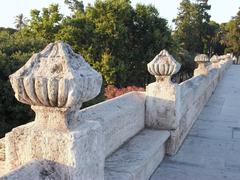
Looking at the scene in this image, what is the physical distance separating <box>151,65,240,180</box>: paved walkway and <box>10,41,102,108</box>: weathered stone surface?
9.11 feet

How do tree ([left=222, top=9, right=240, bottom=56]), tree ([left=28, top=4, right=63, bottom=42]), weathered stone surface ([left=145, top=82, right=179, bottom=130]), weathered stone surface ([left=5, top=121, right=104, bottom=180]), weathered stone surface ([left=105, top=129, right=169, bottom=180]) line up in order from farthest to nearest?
tree ([left=222, top=9, right=240, bottom=56])
tree ([left=28, top=4, right=63, bottom=42])
weathered stone surface ([left=145, top=82, right=179, bottom=130])
weathered stone surface ([left=105, top=129, right=169, bottom=180])
weathered stone surface ([left=5, top=121, right=104, bottom=180])

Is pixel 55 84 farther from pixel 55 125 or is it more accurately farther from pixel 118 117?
pixel 118 117

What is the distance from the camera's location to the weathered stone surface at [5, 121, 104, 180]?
2299mm

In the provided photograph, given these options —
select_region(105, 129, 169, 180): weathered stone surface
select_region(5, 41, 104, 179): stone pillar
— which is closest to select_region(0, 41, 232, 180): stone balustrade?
select_region(5, 41, 104, 179): stone pillar

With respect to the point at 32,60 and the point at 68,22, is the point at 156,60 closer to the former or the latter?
the point at 32,60

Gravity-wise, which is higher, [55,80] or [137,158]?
[55,80]

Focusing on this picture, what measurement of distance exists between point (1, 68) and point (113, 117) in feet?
31.9

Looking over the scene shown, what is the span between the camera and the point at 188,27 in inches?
2361

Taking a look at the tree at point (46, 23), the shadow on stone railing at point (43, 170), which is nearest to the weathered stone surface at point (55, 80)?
the shadow on stone railing at point (43, 170)

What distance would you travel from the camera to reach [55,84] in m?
2.16

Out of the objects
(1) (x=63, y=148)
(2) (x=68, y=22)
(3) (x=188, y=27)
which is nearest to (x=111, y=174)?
(1) (x=63, y=148)

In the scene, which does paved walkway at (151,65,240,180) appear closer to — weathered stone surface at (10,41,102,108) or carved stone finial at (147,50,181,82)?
carved stone finial at (147,50,181,82)

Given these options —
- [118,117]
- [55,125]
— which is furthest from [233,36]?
[55,125]

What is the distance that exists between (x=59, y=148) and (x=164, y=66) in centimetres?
333
